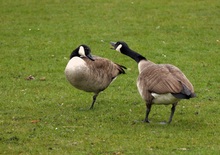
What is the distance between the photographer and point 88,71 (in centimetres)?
1180

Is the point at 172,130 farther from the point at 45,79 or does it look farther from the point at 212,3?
the point at 212,3

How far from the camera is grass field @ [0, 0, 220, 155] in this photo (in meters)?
9.59

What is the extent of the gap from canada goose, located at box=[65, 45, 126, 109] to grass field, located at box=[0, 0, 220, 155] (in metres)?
0.52

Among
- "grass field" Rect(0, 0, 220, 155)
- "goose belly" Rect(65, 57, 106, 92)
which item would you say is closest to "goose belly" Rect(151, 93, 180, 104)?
"grass field" Rect(0, 0, 220, 155)

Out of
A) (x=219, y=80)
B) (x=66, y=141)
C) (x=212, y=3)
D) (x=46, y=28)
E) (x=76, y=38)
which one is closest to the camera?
(x=66, y=141)

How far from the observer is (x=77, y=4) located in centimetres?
2367

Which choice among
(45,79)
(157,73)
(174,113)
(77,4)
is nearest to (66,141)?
(157,73)

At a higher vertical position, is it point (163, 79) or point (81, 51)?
point (163, 79)

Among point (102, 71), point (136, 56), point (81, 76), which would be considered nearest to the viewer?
point (81, 76)

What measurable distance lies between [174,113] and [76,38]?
304 inches

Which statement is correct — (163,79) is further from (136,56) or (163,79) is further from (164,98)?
(136,56)

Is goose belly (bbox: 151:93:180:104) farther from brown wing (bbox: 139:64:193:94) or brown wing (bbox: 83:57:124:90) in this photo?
brown wing (bbox: 83:57:124:90)

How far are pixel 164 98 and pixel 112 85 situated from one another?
3867mm

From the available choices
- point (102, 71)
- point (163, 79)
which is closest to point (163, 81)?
point (163, 79)
